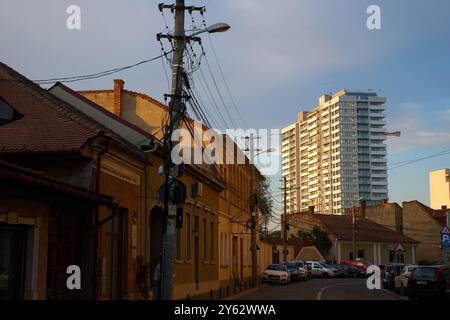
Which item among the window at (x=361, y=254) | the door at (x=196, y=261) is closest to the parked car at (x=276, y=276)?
the door at (x=196, y=261)

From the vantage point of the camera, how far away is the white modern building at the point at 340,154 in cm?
13400

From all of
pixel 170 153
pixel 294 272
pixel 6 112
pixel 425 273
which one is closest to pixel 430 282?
pixel 425 273

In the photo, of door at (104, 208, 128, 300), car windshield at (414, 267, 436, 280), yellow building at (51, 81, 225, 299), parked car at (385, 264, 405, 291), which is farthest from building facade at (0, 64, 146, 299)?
parked car at (385, 264, 405, 291)

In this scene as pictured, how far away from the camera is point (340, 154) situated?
146250mm

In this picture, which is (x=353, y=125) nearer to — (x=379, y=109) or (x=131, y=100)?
(x=379, y=109)

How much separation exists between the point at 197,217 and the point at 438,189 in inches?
2579

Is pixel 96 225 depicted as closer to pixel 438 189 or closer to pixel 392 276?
pixel 392 276

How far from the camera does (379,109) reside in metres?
168

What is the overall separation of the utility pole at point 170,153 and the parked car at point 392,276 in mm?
22264

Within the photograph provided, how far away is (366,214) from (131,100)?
8023 centimetres

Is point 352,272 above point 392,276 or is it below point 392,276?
below

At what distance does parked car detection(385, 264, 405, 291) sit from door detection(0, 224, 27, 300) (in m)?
25.8

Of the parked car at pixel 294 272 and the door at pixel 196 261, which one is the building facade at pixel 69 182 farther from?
the parked car at pixel 294 272
